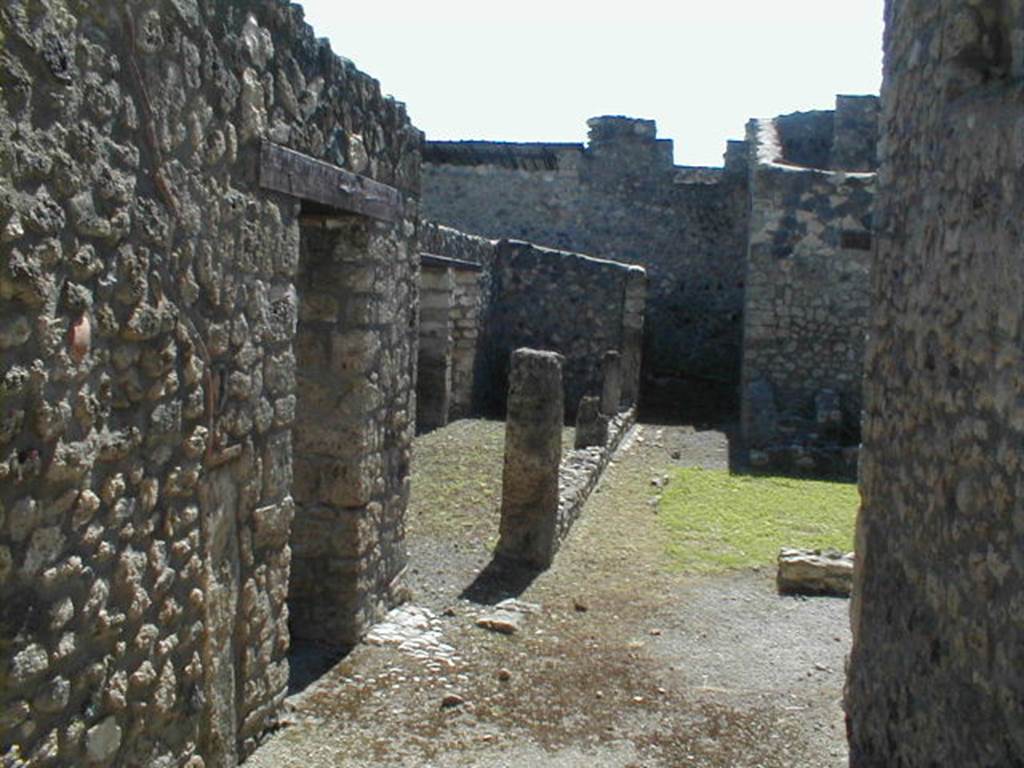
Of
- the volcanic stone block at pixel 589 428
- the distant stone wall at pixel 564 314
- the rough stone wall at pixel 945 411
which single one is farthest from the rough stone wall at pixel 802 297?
the rough stone wall at pixel 945 411

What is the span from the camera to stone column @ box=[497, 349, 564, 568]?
863 centimetres

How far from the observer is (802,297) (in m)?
15.9

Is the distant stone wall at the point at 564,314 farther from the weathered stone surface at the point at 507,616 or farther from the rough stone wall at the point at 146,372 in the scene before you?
the rough stone wall at the point at 146,372

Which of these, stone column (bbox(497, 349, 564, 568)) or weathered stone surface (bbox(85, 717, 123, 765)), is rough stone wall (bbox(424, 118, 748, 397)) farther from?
weathered stone surface (bbox(85, 717, 123, 765))

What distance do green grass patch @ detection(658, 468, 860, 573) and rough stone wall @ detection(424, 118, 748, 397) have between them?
8.69 m

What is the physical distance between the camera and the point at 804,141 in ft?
76.3

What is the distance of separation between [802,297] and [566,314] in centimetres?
397

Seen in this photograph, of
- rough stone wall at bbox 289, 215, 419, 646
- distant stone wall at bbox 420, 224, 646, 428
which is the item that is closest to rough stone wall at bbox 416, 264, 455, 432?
distant stone wall at bbox 420, 224, 646, 428

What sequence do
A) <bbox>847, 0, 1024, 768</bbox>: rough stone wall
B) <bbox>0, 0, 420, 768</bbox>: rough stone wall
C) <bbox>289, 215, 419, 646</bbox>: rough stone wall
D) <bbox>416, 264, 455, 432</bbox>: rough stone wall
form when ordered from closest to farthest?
<bbox>0, 0, 420, 768</bbox>: rough stone wall → <bbox>847, 0, 1024, 768</bbox>: rough stone wall → <bbox>289, 215, 419, 646</bbox>: rough stone wall → <bbox>416, 264, 455, 432</bbox>: rough stone wall

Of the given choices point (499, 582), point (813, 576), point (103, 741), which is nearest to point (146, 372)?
point (103, 741)

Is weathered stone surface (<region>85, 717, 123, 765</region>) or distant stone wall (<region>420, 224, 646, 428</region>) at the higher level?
distant stone wall (<region>420, 224, 646, 428</region>)

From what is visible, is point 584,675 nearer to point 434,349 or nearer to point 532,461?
point 532,461

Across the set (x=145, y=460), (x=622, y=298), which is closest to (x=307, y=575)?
(x=145, y=460)

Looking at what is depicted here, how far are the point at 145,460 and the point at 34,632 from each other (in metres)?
0.79
